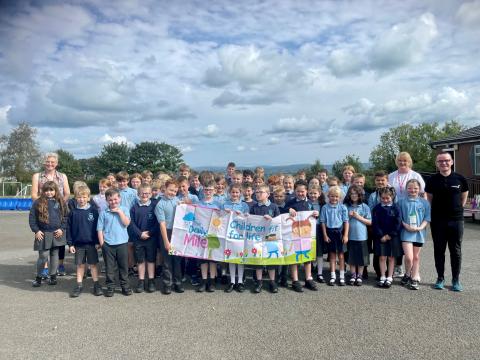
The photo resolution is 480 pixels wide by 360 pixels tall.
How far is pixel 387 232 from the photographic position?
6.41m

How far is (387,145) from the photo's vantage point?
50.2 meters

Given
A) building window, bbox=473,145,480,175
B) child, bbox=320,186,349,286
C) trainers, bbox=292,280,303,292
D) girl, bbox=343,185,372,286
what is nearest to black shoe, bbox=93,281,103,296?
trainers, bbox=292,280,303,292

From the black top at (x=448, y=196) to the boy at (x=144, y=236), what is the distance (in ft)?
15.4

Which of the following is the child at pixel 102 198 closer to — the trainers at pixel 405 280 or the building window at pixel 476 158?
the trainers at pixel 405 280

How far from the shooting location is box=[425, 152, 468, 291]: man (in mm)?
6094

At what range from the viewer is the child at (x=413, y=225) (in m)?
6.33

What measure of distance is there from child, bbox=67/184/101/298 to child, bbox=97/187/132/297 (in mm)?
186

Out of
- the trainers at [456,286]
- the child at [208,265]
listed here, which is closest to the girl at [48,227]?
the child at [208,265]

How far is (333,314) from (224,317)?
57.0 inches

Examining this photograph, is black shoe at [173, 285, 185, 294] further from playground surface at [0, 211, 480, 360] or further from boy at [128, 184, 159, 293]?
boy at [128, 184, 159, 293]

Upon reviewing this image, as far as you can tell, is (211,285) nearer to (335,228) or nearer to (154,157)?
(335,228)

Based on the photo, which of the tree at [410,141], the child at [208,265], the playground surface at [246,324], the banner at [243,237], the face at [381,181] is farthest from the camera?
the tree at [410,141]

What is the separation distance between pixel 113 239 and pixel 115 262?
403 millimetres

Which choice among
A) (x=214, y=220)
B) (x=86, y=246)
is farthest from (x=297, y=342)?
(x=86, y=246)
